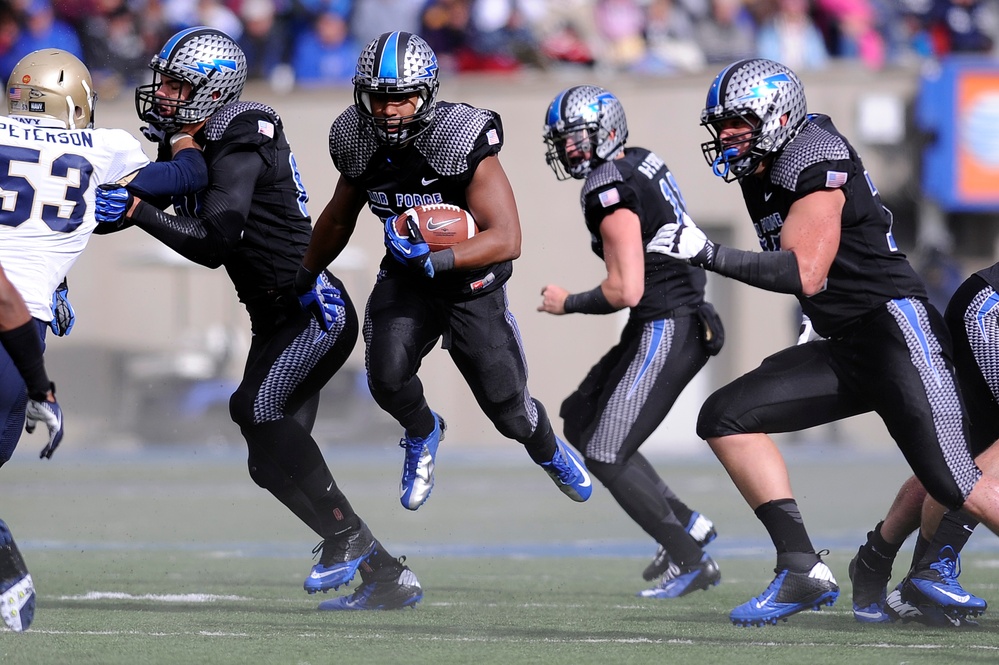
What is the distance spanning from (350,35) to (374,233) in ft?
6.53

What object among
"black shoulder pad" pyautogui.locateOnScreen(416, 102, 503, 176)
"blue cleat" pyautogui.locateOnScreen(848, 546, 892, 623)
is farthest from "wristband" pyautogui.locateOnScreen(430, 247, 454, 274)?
"blue cleat" pyautogui.locateOnScreen(848, 546, 892, 623)

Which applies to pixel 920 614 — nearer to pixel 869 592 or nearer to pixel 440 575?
pixel 869 592

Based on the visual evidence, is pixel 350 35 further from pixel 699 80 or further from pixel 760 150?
pixel 760 150

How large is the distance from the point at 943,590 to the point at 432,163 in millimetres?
2157

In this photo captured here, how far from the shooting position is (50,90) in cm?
443

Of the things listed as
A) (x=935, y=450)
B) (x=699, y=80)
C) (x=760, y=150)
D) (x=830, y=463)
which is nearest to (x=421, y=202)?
(x=760, y=150)

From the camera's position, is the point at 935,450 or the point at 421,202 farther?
the point at 421,202

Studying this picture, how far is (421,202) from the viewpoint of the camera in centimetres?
498

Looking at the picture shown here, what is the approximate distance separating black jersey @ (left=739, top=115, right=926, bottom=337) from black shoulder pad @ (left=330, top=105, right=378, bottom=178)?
1347 mm

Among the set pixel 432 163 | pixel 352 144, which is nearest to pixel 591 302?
pixel 432 163

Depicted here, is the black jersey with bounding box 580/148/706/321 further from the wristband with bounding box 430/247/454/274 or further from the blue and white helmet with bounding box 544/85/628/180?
the wristband with bounding box 430/247/454/274

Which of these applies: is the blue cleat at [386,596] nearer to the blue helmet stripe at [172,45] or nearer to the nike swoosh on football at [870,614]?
the nike swoosh on football at [870,614]

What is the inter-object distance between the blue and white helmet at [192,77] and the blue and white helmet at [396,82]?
0.57 meters

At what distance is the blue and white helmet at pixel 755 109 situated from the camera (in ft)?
14.5
